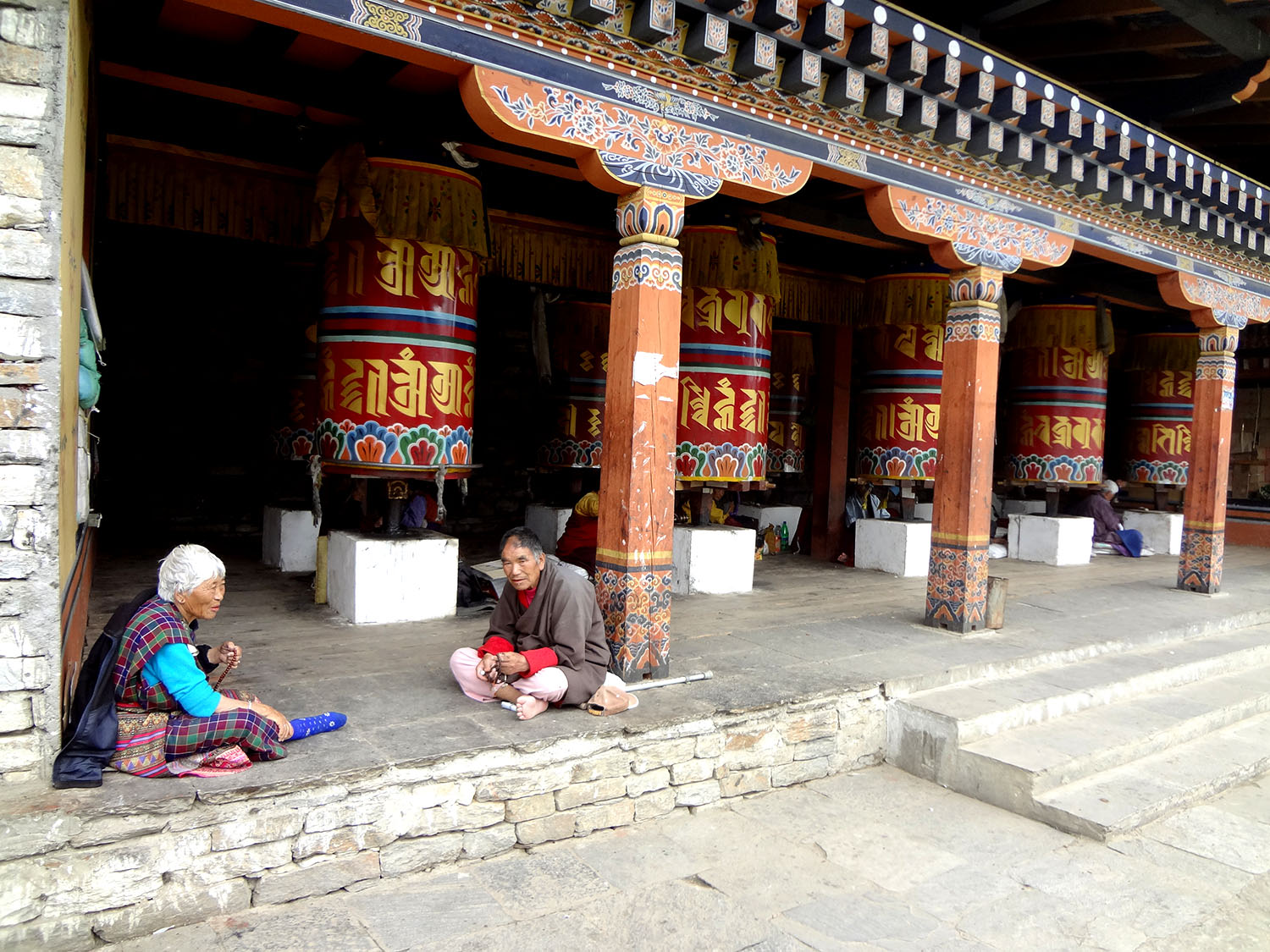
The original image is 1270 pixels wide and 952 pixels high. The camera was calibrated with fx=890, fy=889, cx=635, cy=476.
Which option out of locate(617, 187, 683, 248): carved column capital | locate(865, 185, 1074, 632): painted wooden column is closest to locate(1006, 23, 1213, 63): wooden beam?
locate(865, 185, 1074, 632): painted wooden column

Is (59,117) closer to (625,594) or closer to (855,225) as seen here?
(625,594)

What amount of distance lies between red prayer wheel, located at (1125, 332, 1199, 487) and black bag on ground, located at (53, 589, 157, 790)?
11116 millimetres

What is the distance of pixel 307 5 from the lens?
3.24m

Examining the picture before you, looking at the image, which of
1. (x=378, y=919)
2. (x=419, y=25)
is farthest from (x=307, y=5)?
(x=378, y=919)

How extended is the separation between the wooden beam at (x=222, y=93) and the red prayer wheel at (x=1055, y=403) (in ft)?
24.0

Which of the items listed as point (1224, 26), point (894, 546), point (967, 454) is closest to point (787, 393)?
point (894, 546)

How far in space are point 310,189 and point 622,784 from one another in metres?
4.08

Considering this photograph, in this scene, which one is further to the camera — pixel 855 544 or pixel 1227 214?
pixel 855 544

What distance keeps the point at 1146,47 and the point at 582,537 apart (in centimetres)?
525

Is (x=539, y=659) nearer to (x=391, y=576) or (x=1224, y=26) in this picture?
(x=391, y=576)

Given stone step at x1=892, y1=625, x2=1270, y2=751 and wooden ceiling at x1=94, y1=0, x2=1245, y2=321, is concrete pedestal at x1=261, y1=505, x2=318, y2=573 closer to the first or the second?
wooden ceiling at x1=94, y1=0, x2=1245, y2=321

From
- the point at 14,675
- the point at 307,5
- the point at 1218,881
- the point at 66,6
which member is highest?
the point at 307,5

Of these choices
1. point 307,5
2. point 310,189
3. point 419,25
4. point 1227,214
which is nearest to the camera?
point 307,5

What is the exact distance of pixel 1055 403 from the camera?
374 inches
